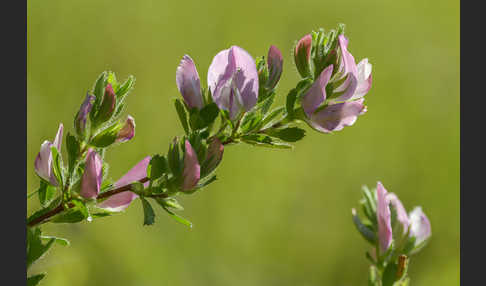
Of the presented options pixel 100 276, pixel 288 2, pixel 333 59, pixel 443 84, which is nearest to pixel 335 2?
pixel 288 2

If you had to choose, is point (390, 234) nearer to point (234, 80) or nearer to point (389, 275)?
point (389, 275)

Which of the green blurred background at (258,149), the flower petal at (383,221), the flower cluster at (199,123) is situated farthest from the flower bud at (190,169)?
the green blurred background at (258,149)

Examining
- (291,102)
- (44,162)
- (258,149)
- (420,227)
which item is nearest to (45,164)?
(44,162)

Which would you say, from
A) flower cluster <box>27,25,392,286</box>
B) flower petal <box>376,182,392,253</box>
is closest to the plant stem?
flower cluster <box>27,25,392,286</box>

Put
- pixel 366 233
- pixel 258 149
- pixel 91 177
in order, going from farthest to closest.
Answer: pixel 258 149 < pixel 366 233 < pixel 91 177

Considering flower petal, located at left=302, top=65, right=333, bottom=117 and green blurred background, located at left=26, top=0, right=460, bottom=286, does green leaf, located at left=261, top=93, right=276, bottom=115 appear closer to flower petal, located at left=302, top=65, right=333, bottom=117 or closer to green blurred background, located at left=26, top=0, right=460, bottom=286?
flower petal, located at left=302, top=65, right=333, bottom=117

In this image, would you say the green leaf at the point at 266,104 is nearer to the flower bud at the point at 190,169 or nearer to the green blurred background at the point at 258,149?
the flower bud at the point at 190,169
